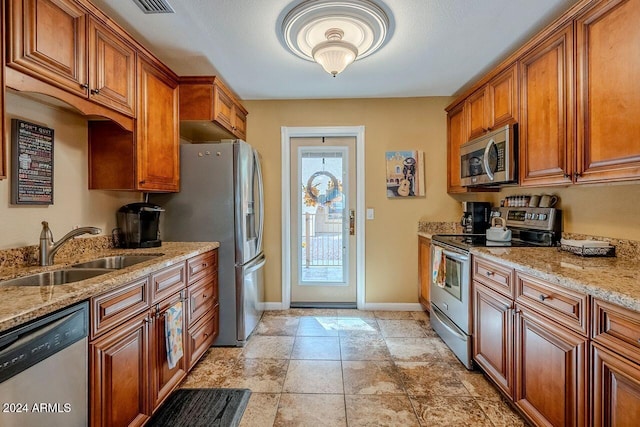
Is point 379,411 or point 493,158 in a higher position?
point 493,158

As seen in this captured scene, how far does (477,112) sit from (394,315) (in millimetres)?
2178

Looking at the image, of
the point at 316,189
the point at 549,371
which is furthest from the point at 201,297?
the point at 549,371

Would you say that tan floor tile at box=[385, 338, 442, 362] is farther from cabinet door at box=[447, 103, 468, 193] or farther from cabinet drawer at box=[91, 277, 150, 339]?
cabinet drawer at box=[91, 277, 150, 339]

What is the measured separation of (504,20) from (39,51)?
258cm

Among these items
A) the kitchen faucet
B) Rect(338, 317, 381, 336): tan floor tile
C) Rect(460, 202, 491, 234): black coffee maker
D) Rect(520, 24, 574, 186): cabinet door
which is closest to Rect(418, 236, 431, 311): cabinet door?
Rect(460, 202, 491, 234): black coffee maker

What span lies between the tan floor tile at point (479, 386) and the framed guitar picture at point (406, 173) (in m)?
1.86

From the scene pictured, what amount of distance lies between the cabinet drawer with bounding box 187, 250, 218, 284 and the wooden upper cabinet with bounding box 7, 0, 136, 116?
3.47ft

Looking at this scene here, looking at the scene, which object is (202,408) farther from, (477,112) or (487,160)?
(477,112)

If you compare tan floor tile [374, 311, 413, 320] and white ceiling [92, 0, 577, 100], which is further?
tan floor tile [374, 311, 413, 320]

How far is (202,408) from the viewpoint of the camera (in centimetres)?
184

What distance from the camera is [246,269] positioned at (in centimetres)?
269

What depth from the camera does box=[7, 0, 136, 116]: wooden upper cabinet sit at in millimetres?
1296

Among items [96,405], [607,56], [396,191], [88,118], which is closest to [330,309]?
[396,191]

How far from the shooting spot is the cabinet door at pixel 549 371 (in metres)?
1.29
